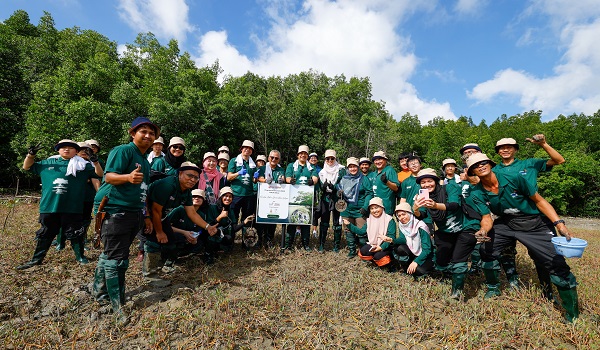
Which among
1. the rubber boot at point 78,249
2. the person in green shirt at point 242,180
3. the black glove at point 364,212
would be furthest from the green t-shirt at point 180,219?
the black glove at point 364,212

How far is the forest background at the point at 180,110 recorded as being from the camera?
63.5 ft

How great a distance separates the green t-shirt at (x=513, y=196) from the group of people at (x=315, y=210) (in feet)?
0.05

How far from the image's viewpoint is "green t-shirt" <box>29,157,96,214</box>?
16.7 feet

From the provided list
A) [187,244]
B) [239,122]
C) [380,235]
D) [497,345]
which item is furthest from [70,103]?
[497,345]

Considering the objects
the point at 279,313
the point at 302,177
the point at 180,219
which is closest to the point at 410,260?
the point at 279,313

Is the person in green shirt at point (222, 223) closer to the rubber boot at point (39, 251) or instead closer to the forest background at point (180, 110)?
the rubber boot at point (39, 251)

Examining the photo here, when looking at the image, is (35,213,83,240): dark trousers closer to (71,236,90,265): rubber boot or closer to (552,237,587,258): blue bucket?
(71,236,90,265): rubber boot

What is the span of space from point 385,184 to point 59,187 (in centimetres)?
663

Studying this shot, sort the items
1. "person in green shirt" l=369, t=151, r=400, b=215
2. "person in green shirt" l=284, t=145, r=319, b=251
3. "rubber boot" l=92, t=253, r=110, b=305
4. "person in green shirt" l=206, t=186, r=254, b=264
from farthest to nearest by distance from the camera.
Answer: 1. "person in green shirt" l=284, t=145, r=319, b=251
2. "person in green shirt" l=369, t=151, r=400, b=215
3. "person in green shirt" l=206, t=186, r=254, b=264
4. "rubber boot" l=92, t=253, r=110, b=305

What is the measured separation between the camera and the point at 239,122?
2644 centimetres

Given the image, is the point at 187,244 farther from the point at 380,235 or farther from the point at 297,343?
the point at 380,235

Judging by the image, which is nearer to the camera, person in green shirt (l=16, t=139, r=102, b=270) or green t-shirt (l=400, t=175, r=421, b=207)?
person in green shirt (l=16, t=139, r=102, b=270)

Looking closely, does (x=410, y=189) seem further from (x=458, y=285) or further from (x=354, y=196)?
(x=458, y=285)

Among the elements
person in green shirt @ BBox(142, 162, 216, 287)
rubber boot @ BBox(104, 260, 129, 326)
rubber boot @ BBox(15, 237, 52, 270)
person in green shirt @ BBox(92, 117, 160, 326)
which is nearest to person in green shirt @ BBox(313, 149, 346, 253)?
person in green shirt @ BBox(142, 162, 216, 287)
